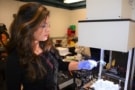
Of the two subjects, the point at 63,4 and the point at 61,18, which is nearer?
the point at 63,4

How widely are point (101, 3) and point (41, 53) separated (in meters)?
0.61

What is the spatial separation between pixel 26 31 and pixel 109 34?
23.2 inches

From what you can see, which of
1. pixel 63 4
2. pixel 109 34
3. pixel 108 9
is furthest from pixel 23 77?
pixel 63 4

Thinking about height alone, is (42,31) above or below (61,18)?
below

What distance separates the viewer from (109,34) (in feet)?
3.34

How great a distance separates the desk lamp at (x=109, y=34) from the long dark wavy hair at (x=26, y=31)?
0.39 meters

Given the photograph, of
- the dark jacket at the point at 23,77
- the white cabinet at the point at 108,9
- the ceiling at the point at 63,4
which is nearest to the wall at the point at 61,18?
the ceiling at the point at 63,4

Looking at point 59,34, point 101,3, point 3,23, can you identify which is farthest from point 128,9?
point 59,34

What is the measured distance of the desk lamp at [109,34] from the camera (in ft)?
3.12

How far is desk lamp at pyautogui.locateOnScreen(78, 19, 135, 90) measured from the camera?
3.12 feet

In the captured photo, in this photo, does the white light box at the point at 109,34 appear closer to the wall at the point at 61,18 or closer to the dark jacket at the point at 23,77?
the dark jacket at the point at 23,77

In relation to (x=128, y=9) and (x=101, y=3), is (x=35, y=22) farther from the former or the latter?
(x=128, y=9)

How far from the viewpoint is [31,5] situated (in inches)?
35.1

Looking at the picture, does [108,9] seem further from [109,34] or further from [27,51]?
[27,51]
